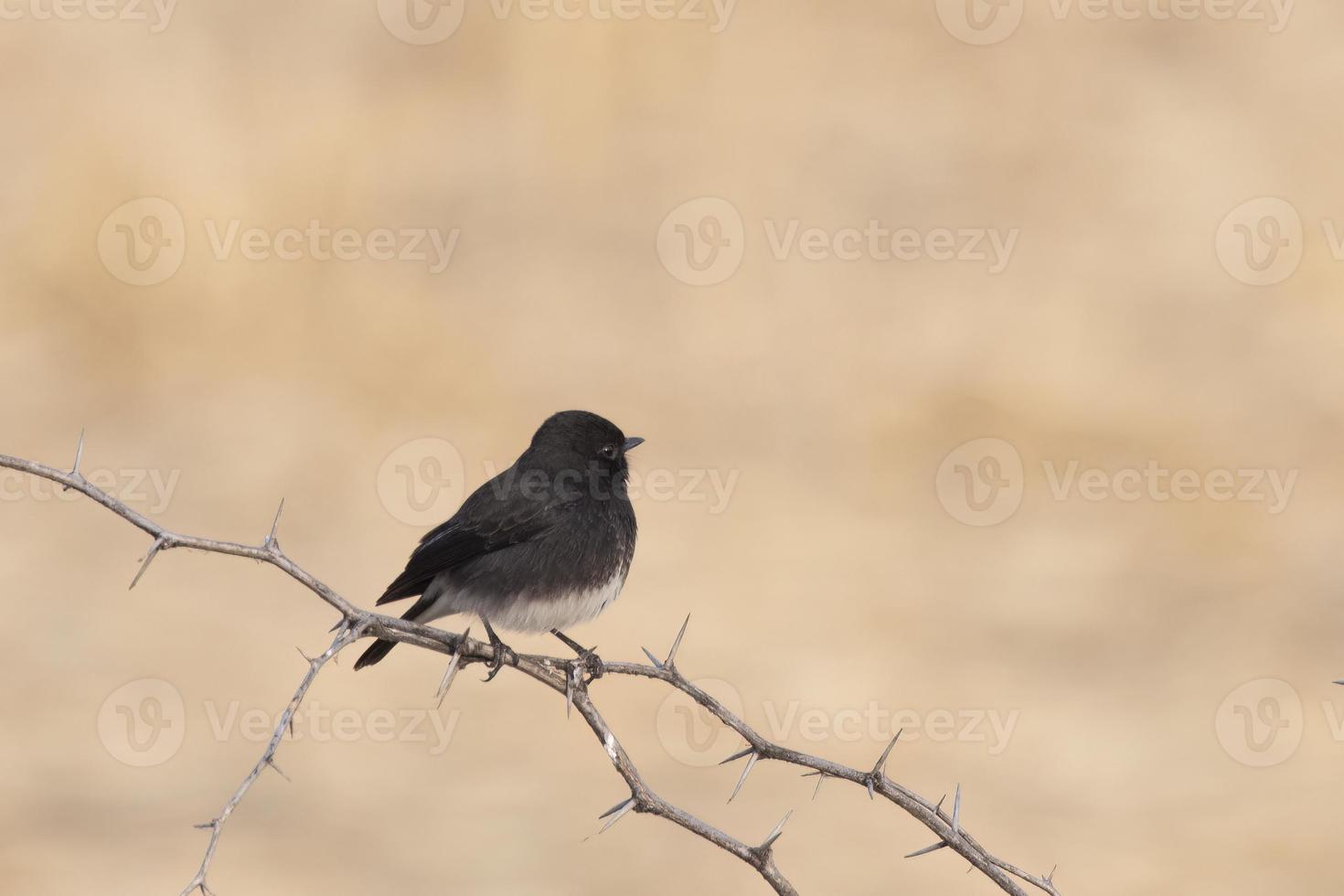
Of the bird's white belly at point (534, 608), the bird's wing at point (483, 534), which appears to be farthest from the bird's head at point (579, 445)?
the bird's white belly at point (534, 608)

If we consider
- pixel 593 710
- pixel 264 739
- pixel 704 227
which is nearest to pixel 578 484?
pixel 593 710

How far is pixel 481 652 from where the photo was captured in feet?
16.3

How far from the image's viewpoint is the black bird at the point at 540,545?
667 centimetres

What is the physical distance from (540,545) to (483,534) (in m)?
0.28

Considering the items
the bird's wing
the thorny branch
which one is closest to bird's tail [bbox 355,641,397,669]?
the bird's wing

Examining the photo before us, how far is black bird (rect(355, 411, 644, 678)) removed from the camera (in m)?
6.67

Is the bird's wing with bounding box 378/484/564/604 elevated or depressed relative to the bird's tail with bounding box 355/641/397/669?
elevated

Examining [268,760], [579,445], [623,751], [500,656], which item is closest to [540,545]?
[579,445]

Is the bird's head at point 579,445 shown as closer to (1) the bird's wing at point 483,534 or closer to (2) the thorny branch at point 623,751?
(1) the bird's wing at point 483,534

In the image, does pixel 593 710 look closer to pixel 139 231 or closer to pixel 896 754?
pixel 896 754

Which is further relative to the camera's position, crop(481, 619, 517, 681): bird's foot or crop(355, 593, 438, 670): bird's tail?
crop(355, 593, 438, 670): bird's tail

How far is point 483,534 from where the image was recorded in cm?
679

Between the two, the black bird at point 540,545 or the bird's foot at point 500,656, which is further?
the black bird at point 540,545

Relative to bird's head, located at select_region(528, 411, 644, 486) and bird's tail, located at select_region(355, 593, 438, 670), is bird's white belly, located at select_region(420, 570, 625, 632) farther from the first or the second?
bird's head, located at select_region(528, 411, 644, 486)
